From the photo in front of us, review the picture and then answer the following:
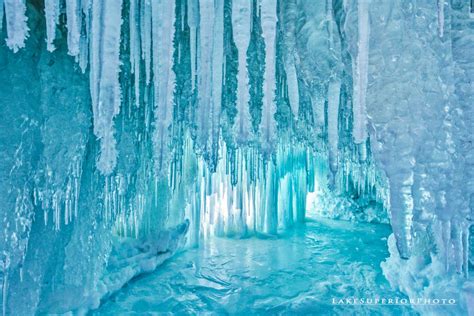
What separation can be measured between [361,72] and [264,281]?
15.8 ft

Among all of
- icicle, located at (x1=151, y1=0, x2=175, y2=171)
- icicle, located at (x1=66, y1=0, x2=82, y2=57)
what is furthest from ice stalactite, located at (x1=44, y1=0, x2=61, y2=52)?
icicle, located at (x1=151, y1=0, x2=175, y2=171)

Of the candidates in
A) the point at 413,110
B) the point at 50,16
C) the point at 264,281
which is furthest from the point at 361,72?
the point at 264,281

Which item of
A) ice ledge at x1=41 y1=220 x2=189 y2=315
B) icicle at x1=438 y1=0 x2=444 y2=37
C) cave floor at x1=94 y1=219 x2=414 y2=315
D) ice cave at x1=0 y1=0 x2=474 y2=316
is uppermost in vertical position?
icicle at x1=438 y1=0 x2=444 y2=37

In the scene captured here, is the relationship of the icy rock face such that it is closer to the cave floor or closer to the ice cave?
the ice cave

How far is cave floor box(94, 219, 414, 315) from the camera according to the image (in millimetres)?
5266

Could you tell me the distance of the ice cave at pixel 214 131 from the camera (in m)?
2.81

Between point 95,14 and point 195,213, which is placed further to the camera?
point 195,213

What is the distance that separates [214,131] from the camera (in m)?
3.47

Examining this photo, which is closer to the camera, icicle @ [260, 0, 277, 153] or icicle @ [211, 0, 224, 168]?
icicle @ [260, 0, 277, 153]

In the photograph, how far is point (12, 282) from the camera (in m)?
3.61

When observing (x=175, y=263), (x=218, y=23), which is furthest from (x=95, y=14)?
(x=175, y=263)

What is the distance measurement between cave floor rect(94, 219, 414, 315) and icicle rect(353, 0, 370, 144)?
3.30 metres

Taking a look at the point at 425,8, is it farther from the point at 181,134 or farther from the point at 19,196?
the point at 181,134

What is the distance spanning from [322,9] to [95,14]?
2.23m
